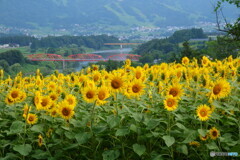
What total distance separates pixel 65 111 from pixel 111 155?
18.9 inches

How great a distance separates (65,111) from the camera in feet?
7.89

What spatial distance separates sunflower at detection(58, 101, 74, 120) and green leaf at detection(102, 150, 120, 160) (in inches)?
15.6

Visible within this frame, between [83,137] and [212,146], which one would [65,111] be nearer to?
[83,137]

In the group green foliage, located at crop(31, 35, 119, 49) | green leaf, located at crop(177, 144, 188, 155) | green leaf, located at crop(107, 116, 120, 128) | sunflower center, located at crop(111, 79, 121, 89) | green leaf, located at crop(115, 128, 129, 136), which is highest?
green foliage, located at crop(31, 35, 119, 49)

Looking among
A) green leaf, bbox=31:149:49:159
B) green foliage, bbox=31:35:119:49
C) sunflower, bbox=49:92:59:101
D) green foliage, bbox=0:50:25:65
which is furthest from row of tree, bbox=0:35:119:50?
green leaf, bbox=31:149:49:159

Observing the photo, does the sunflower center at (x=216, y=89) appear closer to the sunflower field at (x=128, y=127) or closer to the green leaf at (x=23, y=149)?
the sunflower field at (x=128, y=127)

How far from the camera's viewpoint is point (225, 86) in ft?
7.77

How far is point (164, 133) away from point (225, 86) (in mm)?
565

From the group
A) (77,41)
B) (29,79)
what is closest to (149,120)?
(29,79)

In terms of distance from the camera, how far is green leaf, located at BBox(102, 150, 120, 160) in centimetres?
219

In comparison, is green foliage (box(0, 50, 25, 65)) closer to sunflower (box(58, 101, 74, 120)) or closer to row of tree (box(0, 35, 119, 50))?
row of tree (box(0, 35, 119, 50))

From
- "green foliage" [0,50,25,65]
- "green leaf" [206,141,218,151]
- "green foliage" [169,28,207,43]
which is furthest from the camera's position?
"green foliage" [169,28,207,43]

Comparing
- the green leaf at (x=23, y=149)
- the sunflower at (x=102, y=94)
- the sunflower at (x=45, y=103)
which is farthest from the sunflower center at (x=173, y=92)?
the green leaf at (x=23, y=149)

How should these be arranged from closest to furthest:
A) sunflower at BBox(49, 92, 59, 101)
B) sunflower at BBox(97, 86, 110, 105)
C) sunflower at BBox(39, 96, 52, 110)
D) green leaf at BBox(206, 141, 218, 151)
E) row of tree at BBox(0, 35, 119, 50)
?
green leaf at BBox(206, 141, 218, 151), sunflower at BBox(97, 86, 110, 105), sunflower at BBox(39, 96, 52, 110), sunflower at BBox(49, 92, 59, 101), row of tree at BBox(0, 35, 119, 50)
